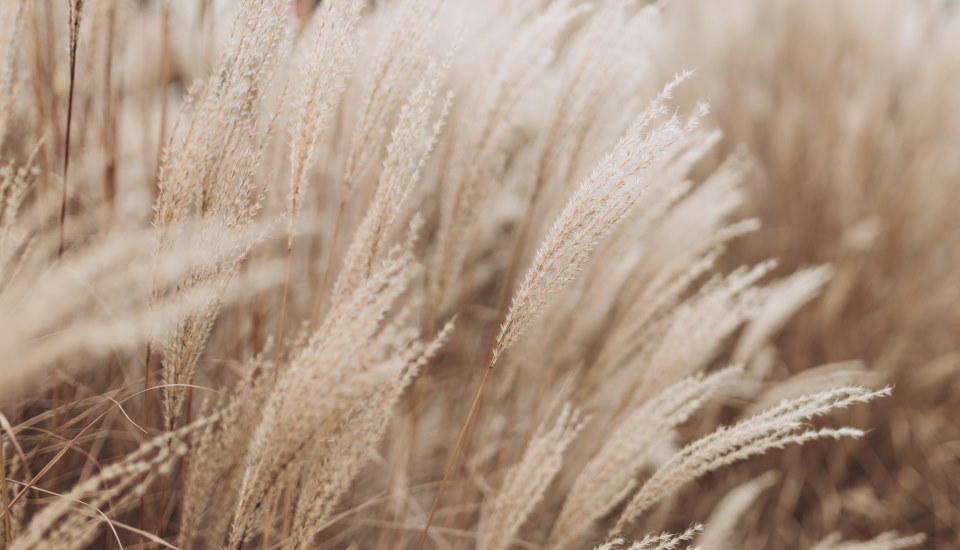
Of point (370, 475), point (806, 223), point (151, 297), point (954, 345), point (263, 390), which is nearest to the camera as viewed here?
point (151, 297)

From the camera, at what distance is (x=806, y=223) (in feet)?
8.81

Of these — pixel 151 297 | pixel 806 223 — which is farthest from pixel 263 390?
pixel 806 223

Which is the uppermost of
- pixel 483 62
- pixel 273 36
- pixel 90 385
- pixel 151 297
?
pixel 483 62

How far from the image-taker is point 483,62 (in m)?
1.43

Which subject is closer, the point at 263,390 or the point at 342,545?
the point at 263,390

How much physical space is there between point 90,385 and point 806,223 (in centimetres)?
261

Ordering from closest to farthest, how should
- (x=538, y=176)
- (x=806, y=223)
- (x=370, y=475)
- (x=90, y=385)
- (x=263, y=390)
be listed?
(x=263, y=390)
(x=538, y=176)
(x=90, y=385)
(x=370, y=475)
(x=806, y=223)

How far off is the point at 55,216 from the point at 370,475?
104cm

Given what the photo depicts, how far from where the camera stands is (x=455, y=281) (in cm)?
158

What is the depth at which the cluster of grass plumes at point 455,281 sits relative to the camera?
0.82m

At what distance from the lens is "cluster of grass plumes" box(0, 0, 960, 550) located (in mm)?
825

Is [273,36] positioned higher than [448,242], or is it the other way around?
[273,36]

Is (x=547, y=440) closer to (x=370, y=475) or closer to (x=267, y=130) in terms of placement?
(x=267, y=130)

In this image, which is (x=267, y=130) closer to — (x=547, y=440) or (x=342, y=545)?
(x=547, y=440)
